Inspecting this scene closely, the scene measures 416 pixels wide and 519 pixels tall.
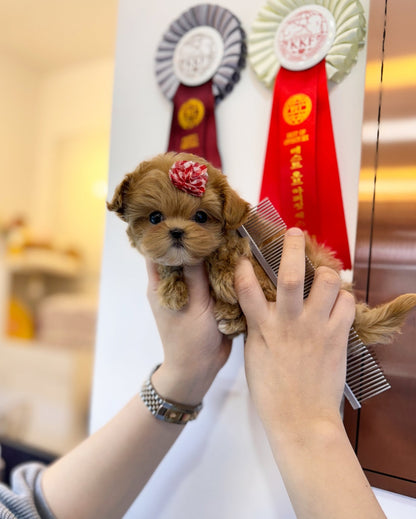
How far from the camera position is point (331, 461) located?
47cm

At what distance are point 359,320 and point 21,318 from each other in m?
2.60

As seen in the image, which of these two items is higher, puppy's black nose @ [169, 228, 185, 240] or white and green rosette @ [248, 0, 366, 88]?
white and green rosette @ [248, 0, 366, 88]

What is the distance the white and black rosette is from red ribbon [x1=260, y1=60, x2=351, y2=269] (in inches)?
4.6

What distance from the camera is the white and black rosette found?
79 centimetres

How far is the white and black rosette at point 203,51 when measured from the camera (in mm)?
790

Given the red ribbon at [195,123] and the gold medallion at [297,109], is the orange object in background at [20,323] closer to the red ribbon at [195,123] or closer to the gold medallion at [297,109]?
the red ribbon at [195,123]

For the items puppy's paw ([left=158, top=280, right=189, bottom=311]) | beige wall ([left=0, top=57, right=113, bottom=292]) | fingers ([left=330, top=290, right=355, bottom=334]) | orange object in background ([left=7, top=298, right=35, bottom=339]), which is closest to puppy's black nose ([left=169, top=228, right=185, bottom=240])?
puppy's paw ([left=158, top=280, right=189, bottom=311])

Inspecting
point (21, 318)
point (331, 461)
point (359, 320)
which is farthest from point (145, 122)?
point (21, 318)

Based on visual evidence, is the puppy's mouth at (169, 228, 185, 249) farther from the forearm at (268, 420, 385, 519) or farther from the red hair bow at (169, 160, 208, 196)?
the forearm at (268, 420, 385, 519)

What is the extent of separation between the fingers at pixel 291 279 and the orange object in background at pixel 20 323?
252 centimetres

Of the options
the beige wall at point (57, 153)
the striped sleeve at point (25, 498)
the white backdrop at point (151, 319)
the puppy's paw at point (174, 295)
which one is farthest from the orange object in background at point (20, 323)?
the puppy's paw at point (174, 295)

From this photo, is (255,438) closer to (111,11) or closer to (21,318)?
(111,11)

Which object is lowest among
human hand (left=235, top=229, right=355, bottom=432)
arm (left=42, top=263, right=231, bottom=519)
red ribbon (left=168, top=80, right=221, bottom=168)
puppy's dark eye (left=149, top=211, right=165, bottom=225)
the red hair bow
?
arm (left=42, top=263, right=231, bottom=519)

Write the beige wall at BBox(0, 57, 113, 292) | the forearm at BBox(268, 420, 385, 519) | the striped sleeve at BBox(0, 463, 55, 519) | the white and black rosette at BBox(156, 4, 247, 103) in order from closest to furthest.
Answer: the forearm at BBox(268, 420, 385, 519)
the striped sleeve at BBox(0, 463, 55, 519)
the white and black rosette at BBox(156, 4, 247, 103)
the beige wall at BBox(0, 57, 113, 292)
